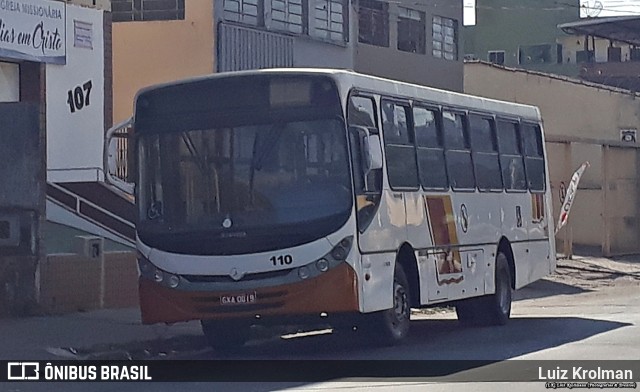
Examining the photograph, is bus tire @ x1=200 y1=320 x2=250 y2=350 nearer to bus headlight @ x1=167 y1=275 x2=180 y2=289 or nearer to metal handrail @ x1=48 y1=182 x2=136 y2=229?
bus headlight @ x1=167 y1=275 x2=180 y2=289

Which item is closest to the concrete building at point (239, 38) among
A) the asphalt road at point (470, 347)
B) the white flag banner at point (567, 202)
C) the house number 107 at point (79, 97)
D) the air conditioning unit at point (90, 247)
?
the house number 107 at point (79, 97)

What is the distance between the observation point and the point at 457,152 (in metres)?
17.9

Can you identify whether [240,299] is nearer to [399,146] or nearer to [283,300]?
[283,300]

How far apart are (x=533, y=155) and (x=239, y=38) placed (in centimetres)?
987

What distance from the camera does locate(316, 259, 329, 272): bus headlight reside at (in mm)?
14359

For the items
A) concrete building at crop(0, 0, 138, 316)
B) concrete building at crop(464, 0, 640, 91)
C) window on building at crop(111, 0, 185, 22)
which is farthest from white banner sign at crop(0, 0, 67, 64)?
concrete building at crop(464, 0, 640, 91)

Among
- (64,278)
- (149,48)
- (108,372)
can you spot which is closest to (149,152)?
(108,372)

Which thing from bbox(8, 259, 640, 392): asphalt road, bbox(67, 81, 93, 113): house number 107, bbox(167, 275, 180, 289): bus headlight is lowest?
bbox(8, 259, 640, 392): asphalt road

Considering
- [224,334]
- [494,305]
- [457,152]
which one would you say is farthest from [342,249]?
[494,305]

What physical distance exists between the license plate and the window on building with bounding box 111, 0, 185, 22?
15.3 metres

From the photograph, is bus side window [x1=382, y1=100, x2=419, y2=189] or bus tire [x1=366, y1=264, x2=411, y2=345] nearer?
bus tire [x1=366, y1=264, x2=411, y2=345]

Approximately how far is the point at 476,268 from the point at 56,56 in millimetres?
9281

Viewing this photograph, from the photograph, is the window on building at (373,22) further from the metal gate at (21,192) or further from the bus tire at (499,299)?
the metal gate at (21,192)

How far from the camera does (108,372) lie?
1371 centimetres
